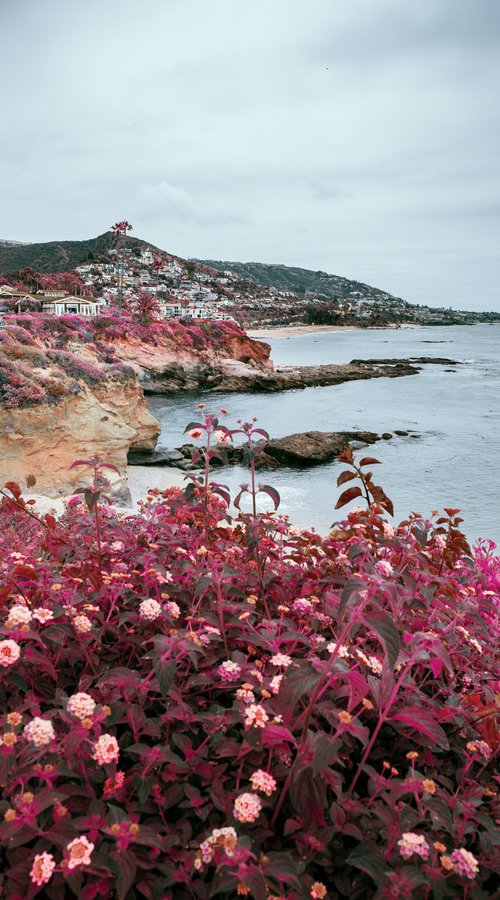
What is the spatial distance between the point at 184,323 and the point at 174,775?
52814 millimetres

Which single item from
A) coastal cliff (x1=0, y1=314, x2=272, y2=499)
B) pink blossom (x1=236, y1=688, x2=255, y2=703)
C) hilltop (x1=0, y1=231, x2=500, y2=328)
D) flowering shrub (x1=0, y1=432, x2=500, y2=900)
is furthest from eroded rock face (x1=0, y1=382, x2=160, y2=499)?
hilltop (x1=0, y1=231, x2=500, y2=328)

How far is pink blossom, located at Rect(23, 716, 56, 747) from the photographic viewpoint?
1.44 metres

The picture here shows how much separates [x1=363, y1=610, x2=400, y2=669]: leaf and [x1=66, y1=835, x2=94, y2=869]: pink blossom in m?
0.86

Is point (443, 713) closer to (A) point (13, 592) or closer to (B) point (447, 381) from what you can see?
(A) point (13, 592)

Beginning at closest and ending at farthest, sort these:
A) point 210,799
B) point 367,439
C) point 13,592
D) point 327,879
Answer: point 327,879, point 210,799, point 13,592, point 367,439

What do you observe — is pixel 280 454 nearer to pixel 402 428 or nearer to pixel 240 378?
pixel 402 428

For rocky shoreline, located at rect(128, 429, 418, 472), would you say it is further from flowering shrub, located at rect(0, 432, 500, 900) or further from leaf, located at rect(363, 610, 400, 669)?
leaf, located at rect(363, 610, 400, 669)

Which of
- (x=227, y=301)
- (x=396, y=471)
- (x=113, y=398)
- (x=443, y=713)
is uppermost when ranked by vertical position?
(x=227, y=301)

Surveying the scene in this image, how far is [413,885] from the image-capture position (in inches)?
50.2

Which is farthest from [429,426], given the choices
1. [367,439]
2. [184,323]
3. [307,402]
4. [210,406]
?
[184,323]

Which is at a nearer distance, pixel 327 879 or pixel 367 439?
pixel 327 879

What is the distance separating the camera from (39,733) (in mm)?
1451

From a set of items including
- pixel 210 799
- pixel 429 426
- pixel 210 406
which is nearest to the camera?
→ pixel 210 799

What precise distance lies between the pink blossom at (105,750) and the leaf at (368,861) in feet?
2.23
